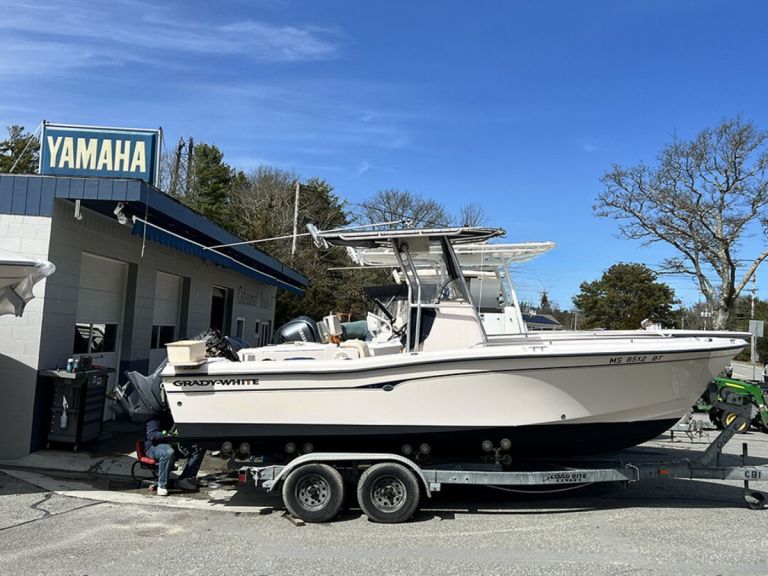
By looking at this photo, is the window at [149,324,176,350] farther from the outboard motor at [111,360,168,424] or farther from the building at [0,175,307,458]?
the outboard motor at [111,360,168,424]

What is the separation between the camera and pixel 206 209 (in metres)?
36.2

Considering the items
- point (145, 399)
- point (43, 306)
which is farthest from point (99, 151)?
point (145, 399)

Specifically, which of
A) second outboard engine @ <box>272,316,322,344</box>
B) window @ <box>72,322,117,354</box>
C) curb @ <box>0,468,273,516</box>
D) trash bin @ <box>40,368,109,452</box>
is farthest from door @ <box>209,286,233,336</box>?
curb @ <box>0,468,273,516</box>

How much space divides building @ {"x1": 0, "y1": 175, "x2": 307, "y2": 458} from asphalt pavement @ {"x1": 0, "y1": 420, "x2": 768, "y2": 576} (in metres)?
1.30

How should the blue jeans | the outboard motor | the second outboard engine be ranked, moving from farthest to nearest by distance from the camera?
1. the second outboard engine
2. the outboard motor
3. the blue jeans

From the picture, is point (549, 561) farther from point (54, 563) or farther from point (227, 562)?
point (54, 563)

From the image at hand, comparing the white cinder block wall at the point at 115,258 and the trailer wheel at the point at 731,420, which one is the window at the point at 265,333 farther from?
the trailer wheel at the point at 731,420

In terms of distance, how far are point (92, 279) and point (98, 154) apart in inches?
91.7

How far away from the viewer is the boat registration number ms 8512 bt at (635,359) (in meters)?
5.80

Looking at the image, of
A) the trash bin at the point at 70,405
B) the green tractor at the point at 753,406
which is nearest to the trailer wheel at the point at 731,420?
the green tractor at the point at 753,406

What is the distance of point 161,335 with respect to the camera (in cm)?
1227

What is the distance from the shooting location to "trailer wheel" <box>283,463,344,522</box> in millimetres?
5859

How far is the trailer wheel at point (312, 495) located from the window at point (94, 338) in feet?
15.1

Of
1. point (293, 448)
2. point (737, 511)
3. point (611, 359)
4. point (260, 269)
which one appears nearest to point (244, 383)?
point (293, 448)
